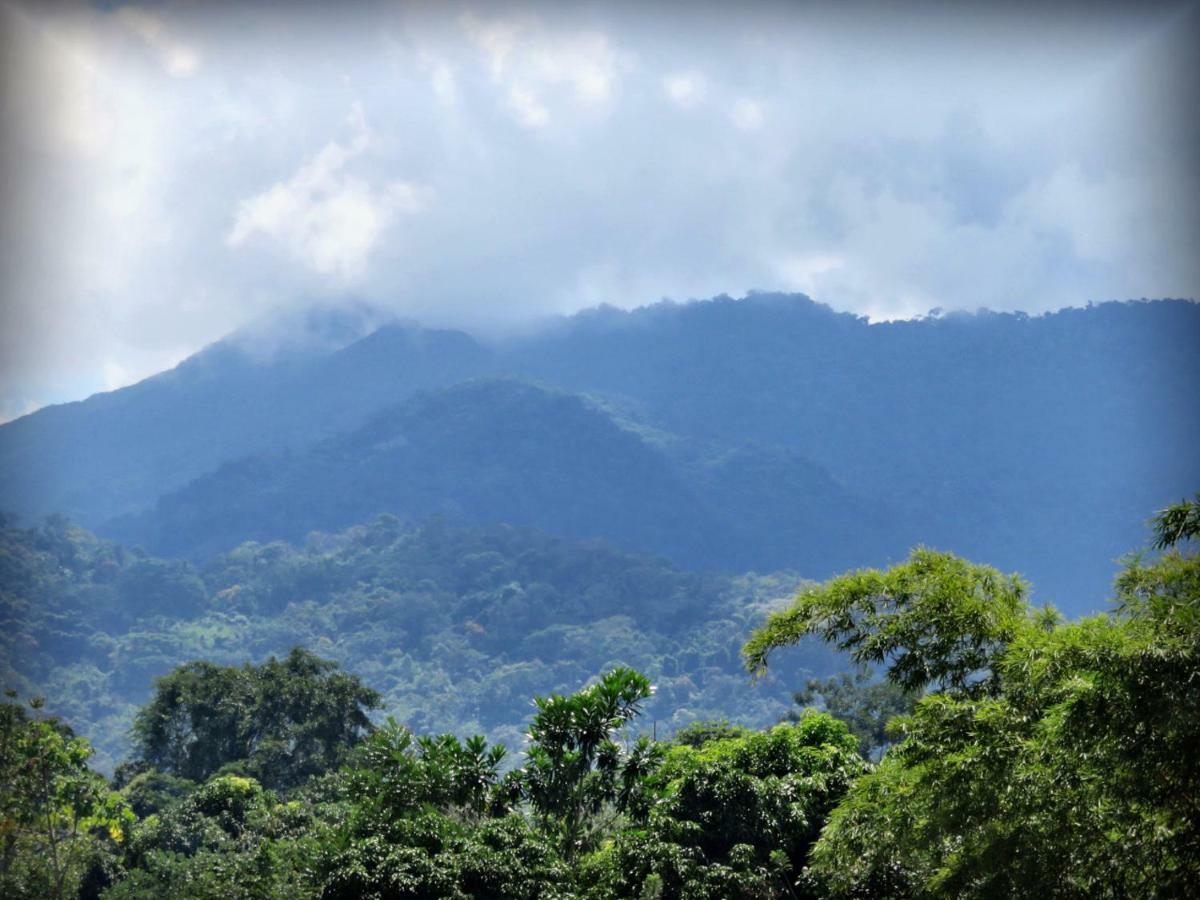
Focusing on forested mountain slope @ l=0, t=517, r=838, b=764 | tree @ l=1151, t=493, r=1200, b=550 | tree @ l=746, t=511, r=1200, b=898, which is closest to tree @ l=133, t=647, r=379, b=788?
tree @ l=746, t=511, r=1200, b=898

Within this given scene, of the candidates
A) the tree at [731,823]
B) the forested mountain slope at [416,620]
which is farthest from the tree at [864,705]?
the forested mountain slope at [416,620]

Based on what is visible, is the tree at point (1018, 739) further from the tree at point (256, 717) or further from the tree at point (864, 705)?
the tree at point (864, 705)

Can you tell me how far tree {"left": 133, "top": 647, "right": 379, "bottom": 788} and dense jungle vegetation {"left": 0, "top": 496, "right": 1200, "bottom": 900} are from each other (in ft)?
55.9

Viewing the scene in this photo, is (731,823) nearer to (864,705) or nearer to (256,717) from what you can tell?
(256,717)

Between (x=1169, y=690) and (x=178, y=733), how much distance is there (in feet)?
157

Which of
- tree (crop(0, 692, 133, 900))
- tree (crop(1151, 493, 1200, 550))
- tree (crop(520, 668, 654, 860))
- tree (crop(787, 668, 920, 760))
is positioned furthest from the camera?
tree (crop(787, 668, 920, 760))

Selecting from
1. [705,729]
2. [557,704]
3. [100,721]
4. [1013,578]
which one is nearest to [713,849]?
[557,704]

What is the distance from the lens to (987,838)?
41.0 feet

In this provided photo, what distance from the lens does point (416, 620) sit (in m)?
168

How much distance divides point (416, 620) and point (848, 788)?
504ft

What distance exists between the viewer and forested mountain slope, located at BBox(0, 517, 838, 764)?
496ft

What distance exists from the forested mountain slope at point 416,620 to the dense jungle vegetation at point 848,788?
4852 inches

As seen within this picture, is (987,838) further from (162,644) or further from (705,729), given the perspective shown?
(162,644)

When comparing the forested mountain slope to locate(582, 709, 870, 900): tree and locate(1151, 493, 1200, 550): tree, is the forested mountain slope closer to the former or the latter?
locate(582, 709, 870, 900): tree
